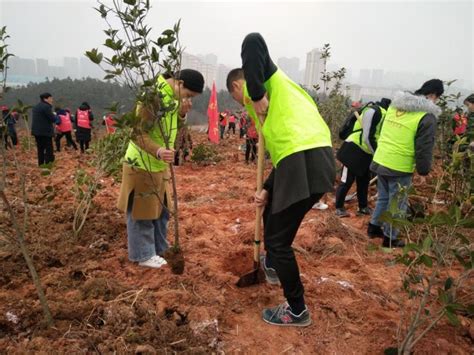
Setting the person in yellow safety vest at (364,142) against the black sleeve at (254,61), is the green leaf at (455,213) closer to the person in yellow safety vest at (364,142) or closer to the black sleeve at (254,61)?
the black sleeve at (254,61)

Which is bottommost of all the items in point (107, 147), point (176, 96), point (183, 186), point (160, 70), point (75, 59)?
point (183, 186)

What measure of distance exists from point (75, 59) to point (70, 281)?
65253mm

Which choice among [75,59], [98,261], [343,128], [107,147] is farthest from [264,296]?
[75,59]

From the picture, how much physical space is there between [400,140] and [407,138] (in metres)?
0.06

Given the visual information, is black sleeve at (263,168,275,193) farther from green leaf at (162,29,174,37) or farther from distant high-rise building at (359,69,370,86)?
distant high-rise building at (359,69,370,86)

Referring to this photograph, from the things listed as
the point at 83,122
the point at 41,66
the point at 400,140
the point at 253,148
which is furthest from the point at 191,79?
the point at 41,66

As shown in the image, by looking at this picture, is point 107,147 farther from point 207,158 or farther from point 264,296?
point 207,158

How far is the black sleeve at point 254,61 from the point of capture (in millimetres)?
1752

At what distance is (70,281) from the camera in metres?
2.50

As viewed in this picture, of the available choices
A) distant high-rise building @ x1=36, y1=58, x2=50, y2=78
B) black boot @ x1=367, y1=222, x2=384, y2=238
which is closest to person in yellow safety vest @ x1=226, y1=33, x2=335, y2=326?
black boot @ x1=367, y1=222, x2=384, y2=238

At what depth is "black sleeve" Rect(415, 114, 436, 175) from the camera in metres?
3.11

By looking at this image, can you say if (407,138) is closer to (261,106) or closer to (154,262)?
(261,106)

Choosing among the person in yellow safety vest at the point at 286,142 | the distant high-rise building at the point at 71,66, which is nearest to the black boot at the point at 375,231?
the person in yellow safety vest at the point at 286,142

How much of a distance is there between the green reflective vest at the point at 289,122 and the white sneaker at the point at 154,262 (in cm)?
143
